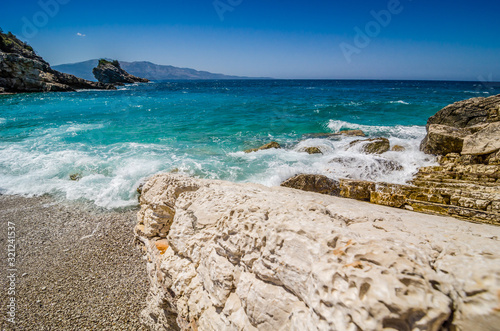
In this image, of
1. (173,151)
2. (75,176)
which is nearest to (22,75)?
(173,151)

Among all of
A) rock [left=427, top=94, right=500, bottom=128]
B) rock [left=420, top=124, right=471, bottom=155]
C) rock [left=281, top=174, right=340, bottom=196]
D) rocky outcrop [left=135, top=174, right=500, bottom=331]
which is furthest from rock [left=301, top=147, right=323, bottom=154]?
rocky outcrop [left=135, top=174, right=500, bottom=331]

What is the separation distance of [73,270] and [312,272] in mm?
5559

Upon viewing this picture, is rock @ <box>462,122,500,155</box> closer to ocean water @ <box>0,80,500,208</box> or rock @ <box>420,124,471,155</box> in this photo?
rock @ <box>420,124,471,155</box>

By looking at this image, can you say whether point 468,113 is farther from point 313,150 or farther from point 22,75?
point 22,75

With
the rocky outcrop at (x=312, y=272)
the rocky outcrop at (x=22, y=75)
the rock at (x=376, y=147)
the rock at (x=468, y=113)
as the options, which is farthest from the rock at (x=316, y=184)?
the rocky outcrop at (x=22, y=75)

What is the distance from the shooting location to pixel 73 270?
5102 mm

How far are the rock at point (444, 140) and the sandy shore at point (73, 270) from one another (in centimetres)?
1075

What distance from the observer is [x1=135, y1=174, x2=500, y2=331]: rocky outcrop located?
1.58 metres

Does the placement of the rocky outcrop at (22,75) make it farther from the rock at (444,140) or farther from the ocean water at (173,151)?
the rock at (444,140)

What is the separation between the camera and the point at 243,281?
2.55m

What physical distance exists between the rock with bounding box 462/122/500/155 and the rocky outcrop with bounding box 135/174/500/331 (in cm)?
593

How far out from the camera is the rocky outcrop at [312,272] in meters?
1.58

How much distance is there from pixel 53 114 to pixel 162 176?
27966 mm

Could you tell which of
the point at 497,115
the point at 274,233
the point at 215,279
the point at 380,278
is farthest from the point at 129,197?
the point at 497,115
